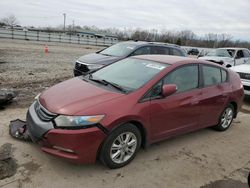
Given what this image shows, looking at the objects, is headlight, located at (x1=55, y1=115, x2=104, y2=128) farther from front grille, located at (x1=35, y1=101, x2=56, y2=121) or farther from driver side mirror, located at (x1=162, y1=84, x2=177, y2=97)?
driver side mirror, located at (x1=162, y1=84, x2=177, y2=97)

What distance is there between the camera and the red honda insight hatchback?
11.0 feet

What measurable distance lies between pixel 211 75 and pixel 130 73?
1.75 meters

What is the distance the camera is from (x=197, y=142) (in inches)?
195

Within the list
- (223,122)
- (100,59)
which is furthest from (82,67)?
(223,122)

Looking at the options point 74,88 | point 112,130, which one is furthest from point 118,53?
point 112,130

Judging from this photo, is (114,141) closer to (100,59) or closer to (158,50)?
(100,59)

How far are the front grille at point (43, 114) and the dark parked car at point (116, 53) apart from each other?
438 centimetres

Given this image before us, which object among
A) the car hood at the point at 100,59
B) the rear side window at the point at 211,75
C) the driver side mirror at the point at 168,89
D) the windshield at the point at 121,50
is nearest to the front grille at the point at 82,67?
the car hood at the point at 100,59

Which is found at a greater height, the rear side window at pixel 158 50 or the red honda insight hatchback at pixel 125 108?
the rear side window at pixel 158 50

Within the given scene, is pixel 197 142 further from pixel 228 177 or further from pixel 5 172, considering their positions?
pixel 5 172

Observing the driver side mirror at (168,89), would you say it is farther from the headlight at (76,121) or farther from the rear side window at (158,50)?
the rear side window at (158,50)

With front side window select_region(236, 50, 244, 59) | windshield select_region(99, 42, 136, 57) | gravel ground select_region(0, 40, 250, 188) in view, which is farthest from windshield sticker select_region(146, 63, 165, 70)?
front side window select_region(236, 50, 244, 59)

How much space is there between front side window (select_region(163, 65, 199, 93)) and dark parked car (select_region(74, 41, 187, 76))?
394 centimetres

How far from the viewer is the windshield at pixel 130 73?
4.13 meters
